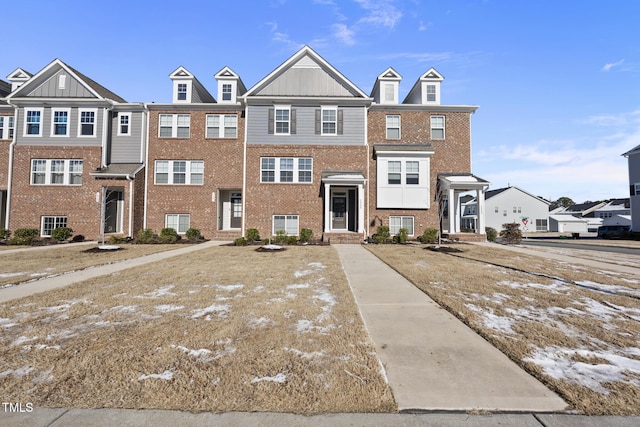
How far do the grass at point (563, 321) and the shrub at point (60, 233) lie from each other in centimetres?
1908

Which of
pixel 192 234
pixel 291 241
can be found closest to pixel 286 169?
pixel 291 241

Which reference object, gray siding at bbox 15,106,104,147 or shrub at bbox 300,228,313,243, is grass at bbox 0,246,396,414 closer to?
shrub at bbox 300,228,313,243

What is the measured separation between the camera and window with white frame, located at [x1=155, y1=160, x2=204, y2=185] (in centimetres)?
1897

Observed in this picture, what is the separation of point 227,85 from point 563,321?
21186mm

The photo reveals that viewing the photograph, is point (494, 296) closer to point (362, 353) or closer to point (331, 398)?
point (362, 353)

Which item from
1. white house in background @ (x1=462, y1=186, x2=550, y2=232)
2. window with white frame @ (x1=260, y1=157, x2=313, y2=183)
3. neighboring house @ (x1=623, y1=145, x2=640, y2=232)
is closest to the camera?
window with white frame @ (x1=260, y1=157, x2=313, y2=183)

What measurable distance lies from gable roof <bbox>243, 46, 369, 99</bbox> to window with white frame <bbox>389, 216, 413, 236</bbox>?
27.3 feet

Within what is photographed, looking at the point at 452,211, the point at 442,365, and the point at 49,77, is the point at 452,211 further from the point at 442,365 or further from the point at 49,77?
the point at 49,77

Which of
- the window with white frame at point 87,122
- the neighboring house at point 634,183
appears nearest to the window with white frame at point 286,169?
the window with white frame at point 87,122

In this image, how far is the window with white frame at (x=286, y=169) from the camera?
1842 centimetres

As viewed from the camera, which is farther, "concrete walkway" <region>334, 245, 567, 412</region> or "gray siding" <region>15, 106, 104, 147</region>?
"gray siding" <region>15, 106, 104, 147</region>

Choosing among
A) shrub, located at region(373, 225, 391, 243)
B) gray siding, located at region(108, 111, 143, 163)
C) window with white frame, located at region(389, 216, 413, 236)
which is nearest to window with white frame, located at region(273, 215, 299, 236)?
shrub, located at region(373, 225, 391, 243)

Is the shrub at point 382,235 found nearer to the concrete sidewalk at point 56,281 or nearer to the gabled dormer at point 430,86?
the gabled dormer at point 430,86

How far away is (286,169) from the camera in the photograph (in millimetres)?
18453
